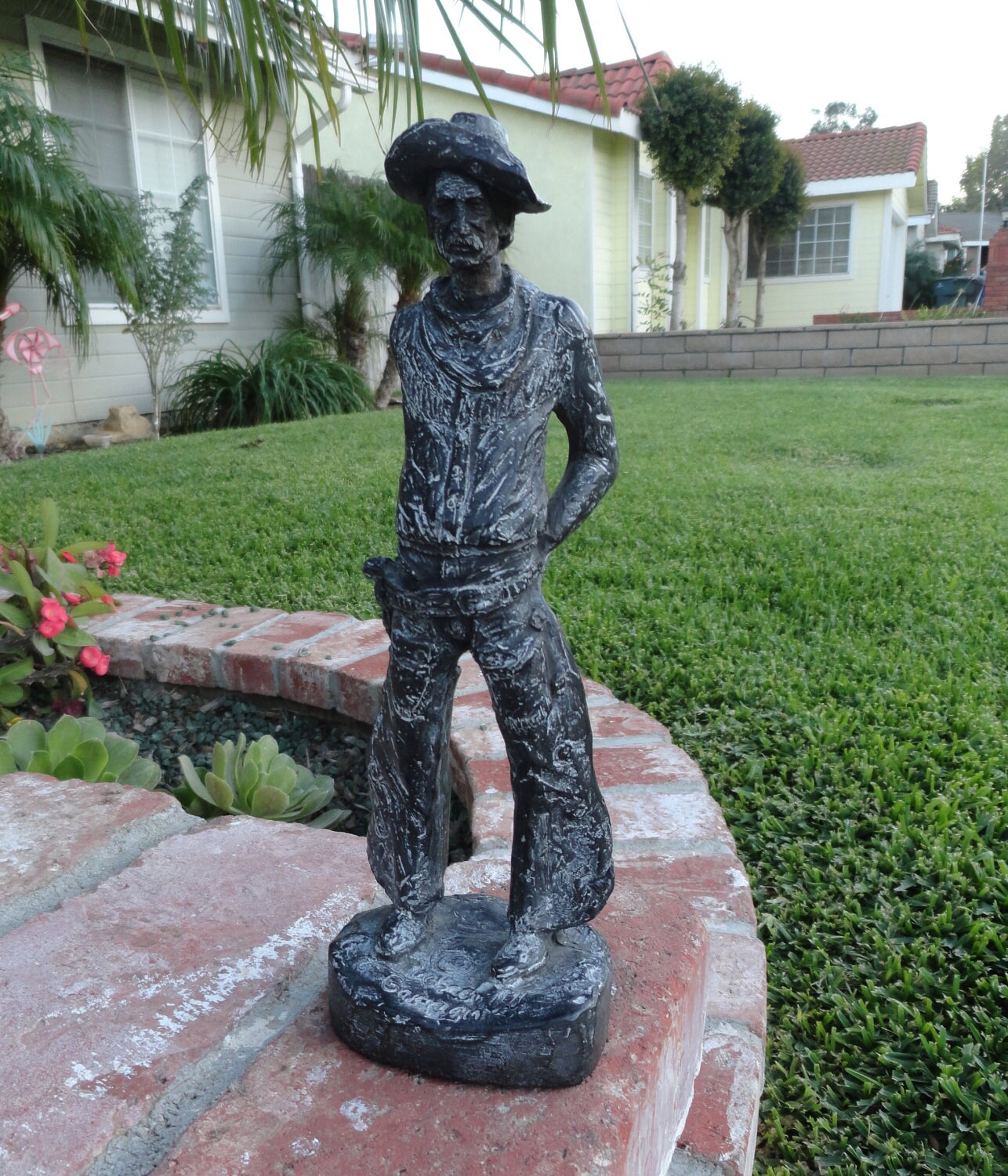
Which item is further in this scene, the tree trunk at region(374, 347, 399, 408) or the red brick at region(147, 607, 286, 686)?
the tree trunk at region(374, 347, 399, 408)

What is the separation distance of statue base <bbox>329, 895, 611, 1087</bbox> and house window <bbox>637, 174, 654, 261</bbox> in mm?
13543

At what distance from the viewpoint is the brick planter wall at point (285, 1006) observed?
1.12m

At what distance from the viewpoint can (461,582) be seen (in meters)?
1.17

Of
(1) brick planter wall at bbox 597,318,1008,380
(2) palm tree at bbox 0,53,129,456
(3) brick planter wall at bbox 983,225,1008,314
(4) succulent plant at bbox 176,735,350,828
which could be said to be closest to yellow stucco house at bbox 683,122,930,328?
(3) brick planter wall at bbox 983,225,1008,314

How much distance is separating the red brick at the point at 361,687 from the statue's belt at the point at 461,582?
134 centimetres

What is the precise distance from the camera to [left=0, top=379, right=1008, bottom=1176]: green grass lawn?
1582 millimetres

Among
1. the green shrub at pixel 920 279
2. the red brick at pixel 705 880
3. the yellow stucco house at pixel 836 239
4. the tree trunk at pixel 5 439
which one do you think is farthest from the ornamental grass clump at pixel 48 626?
the green shrub at pixel 920 279

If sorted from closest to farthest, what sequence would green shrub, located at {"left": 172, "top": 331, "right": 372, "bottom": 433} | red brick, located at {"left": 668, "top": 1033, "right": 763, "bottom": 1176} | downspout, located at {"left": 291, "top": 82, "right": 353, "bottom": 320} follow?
red brick, located at {"left": 668, "top": 1033, "right": 763, "bottom": 1176}
green shrub, located at {"left": 172, "top": 331, "right": 372, "bottom": 433}
downspout, located at {"left": 291, "top": 82, "right": 353, "bottom": 320}

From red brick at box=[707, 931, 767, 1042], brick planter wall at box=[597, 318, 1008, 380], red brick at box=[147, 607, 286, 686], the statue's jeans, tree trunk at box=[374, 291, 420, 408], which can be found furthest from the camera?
brick planter wall at box=[597, 318, 1008, 380]

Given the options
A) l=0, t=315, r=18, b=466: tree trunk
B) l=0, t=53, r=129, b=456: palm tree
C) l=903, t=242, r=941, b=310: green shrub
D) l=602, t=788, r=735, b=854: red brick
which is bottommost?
l=602, t=788, r=735, b=854: red brick

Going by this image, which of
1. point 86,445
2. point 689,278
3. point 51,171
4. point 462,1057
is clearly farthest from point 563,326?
point 689,278

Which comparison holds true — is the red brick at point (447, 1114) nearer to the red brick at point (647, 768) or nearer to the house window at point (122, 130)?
the red brick at point (647, 768)

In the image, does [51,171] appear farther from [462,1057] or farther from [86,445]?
[462,1057]

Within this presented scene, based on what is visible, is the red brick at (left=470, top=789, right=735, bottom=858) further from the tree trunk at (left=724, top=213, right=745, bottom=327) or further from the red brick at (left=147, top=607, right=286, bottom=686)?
the tree trunk at (left=724, top=213, right=745, bottom=327)
